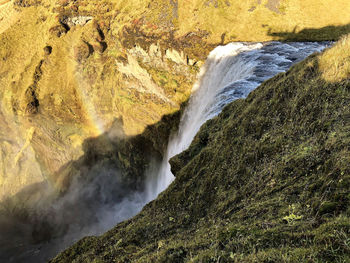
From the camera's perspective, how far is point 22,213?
2617 cm

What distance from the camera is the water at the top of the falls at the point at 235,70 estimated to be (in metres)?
11.9

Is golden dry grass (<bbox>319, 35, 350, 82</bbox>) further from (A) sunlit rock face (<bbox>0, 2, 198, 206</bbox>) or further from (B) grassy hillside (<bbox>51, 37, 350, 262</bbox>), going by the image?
(A) sunlit rock face (<bbox>0, 2, 198, 206</bbox>)

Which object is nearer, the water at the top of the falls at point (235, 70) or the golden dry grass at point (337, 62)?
the golden dry grass at point (337, 62)

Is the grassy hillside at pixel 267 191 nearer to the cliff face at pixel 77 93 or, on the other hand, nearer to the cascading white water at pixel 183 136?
the cascading white water at pixel 183 136

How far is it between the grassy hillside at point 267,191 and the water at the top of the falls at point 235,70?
4899 millimetres

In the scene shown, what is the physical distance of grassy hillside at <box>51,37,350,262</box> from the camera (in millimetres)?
2555

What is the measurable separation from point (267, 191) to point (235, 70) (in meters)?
11.6

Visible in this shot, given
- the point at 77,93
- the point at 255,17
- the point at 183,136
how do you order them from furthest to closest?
1. the point at 77,93
2. the point at 255,17
3. the point at 183,136

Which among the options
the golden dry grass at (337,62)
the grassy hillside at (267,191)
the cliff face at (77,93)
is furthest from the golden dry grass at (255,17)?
the grassy hillside at (267,191)

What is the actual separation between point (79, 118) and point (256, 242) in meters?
27.8

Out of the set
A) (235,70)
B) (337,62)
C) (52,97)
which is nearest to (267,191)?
(337,62)

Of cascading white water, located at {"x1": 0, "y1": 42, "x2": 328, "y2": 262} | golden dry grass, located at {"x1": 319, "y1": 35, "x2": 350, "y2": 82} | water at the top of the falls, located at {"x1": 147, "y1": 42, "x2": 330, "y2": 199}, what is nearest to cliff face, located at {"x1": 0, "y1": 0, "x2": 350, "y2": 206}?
water at the top of the falls, located at {"x1": 147, "y1": 42, "x2": 330, "y2": 199}

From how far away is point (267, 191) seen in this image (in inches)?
154

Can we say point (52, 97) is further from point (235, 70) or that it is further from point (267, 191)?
point (267, 191)
